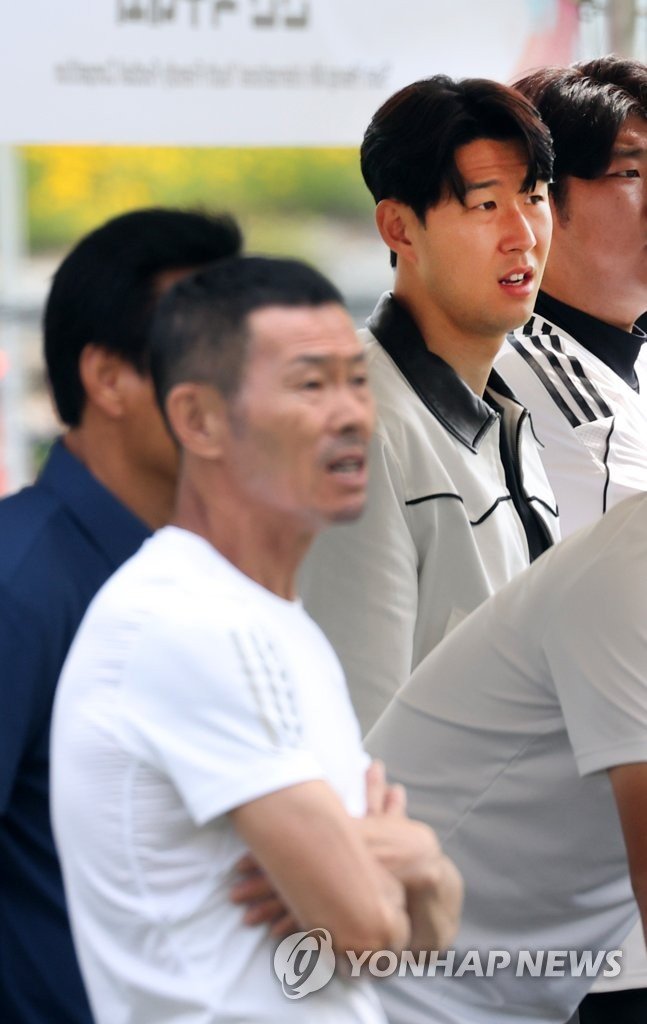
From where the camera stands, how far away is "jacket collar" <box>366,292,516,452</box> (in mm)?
2029

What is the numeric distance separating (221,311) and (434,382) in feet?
3.19

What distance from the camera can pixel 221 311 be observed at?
1.09 metres

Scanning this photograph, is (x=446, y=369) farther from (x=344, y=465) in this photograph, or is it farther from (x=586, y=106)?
(x=344, y=465)

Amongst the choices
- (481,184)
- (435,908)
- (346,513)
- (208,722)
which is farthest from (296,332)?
(481,184)

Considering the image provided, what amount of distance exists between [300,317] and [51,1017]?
606 millimetres

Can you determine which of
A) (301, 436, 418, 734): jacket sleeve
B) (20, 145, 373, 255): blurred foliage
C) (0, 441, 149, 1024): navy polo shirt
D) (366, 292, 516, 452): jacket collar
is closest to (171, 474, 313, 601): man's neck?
(0, 441, 149, 1024): navy polo shirt

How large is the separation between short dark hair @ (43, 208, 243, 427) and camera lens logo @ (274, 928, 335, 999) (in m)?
0.49

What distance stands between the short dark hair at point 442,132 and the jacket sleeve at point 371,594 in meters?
0.39

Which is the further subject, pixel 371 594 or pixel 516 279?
pixel 516 279

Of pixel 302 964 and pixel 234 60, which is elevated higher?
pixel 234 60

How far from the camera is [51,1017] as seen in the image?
1290 millimetres

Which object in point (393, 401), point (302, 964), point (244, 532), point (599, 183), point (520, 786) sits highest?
point (599, 183)

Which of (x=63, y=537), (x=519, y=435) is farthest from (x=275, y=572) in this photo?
(x=519, y=435)

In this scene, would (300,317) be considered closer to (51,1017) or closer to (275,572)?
(275,572)
